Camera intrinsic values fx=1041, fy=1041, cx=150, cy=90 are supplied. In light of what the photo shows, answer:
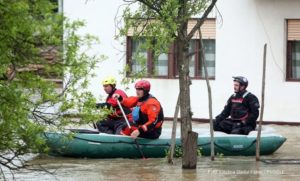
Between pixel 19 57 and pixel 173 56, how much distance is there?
16.6 meters

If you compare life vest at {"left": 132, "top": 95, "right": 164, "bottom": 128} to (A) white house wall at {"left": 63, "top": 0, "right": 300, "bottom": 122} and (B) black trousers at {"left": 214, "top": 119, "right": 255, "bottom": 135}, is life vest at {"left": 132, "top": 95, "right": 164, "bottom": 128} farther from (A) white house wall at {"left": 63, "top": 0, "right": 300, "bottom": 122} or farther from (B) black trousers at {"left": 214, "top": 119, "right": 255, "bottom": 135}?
(A) white house wall at {"left": 63, "top": 0, "right": 300, "bottom": 122}

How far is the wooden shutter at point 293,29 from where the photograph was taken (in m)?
24.6

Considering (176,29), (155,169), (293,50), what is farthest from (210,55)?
(176,29)

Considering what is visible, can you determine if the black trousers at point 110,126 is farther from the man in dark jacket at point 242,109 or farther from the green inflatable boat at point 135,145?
the man in dark jacket at point 242,109

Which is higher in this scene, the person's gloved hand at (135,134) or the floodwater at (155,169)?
the person's gloved hand at (135,134)

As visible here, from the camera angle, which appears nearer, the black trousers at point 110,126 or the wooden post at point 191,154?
the wooden post at point 191,154

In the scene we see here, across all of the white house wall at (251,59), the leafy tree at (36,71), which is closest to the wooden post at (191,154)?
the leafy tree at (36,71)

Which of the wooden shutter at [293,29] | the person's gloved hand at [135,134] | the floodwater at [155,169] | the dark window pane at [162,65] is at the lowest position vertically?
the floodwater at [155,169]

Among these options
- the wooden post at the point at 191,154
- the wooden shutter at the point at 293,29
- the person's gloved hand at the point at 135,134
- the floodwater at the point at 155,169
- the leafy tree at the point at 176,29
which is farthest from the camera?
the wooden shutter at the point at 293,29

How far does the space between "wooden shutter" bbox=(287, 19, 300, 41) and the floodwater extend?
21.1 feet

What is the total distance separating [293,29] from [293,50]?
531mm

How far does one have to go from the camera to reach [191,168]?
16250 mm

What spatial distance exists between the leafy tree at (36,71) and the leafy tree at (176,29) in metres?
5.42

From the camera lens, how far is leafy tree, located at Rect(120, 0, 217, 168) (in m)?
15.8
